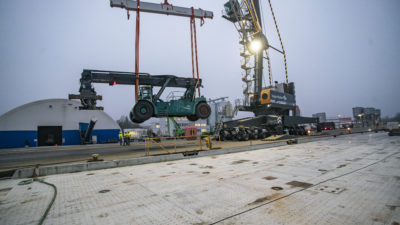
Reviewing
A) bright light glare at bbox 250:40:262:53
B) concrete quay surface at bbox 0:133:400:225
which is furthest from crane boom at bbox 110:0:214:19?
bright light glare at bbox 250:40:262:53

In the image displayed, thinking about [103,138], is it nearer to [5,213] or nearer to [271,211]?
[5,213]

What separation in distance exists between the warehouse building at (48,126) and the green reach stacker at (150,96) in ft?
51.0

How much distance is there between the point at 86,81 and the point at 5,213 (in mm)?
8854

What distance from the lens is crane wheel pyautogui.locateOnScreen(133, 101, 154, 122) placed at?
10281mm

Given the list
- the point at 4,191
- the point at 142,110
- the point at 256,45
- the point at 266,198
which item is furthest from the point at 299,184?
the point at 256,45

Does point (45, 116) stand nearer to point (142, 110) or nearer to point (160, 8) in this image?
point (142, 110)

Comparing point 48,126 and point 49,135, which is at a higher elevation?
point 48,126

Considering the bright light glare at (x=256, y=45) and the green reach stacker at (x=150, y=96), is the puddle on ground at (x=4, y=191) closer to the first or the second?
the green reach stacker at (x=150, y=96)

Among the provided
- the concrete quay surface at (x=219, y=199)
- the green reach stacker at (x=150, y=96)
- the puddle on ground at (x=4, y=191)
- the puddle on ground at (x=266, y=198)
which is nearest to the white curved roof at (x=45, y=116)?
the green reach stacker at (x=150, y=96)

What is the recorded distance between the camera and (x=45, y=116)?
25.3 meters

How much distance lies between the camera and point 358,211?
2473 millimetres

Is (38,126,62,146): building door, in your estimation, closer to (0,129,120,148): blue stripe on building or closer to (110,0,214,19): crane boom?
(0,129,120,148): blue stripe on building

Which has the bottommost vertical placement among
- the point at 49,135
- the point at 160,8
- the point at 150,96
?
the point at 49,135

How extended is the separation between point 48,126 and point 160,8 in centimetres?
2510
